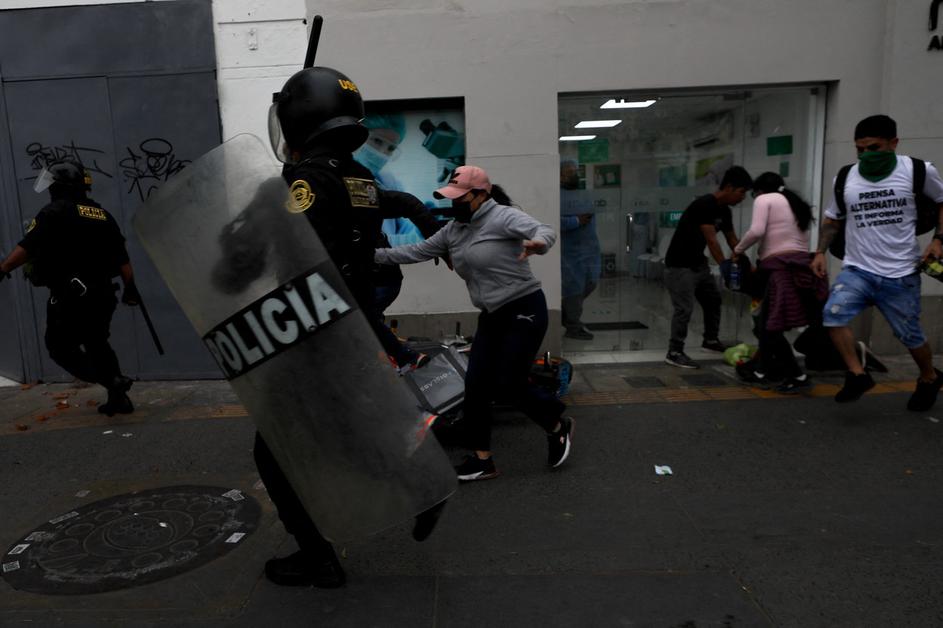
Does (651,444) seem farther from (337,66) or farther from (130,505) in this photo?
(337,66)

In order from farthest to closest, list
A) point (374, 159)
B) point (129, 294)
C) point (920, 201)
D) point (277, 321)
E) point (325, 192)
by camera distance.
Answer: point (374, 159) → point (129, 294) → point (920, 201) → point (325, 192) → point (277, 321)

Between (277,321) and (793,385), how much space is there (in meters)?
4.82

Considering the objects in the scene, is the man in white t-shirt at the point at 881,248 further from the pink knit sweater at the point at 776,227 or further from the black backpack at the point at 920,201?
the pink knit sweater at the point at 776,227

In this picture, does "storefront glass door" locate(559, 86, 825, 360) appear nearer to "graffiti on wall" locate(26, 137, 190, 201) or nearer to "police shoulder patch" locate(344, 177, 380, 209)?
"graffiti on wall" locate(26, 137, 190, 201)

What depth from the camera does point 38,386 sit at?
6.95 metres

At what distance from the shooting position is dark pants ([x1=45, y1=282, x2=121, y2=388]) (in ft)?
17.7

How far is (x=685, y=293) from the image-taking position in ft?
22.2

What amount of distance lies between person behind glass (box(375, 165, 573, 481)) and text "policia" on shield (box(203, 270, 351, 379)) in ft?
5.41

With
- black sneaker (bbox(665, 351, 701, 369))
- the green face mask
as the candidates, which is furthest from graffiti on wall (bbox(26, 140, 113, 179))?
the green face mask

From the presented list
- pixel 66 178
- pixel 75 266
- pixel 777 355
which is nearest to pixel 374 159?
pixel 66 178

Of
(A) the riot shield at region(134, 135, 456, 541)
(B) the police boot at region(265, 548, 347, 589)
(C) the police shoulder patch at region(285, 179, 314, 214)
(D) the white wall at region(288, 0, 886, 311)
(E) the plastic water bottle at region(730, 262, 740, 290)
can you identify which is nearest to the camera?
(A) the riot shield at region(134, 135, 456, 541)

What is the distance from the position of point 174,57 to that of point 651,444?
217 inches

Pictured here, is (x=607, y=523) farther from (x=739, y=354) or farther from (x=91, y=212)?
(x=91, y=212)

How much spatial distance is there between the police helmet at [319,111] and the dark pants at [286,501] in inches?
47.6
